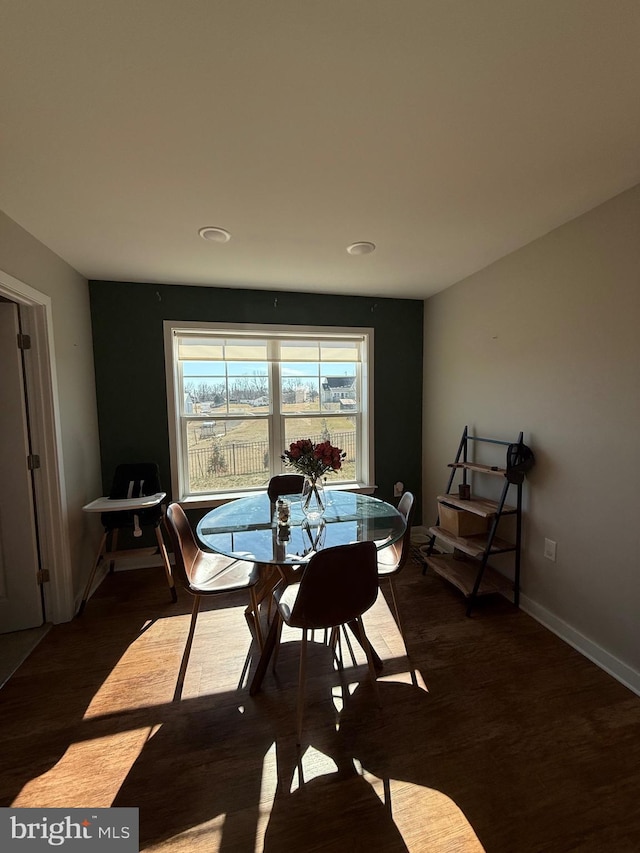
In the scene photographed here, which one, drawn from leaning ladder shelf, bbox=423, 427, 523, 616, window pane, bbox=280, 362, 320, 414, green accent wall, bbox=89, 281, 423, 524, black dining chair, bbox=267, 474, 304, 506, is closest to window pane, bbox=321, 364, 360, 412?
window pane, bbox=280, 362, 320, 414

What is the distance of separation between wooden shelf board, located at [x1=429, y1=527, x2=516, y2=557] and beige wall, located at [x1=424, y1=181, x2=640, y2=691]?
178 mm

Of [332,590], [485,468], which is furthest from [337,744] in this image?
[485,468]

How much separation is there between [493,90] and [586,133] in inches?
19.8

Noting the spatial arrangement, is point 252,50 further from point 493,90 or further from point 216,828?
point 216,828

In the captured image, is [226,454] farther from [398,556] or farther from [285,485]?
[398,556]

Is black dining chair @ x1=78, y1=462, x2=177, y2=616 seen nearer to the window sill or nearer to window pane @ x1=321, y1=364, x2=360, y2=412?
the window sill

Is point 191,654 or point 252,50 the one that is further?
point 191,654

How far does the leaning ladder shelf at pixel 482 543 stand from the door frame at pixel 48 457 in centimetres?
270

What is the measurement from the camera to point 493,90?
1.16 meters

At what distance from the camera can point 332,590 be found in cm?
153

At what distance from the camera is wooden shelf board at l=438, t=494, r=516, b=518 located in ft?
8.20

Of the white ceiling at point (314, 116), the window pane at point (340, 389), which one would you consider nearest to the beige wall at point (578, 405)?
the white ceiling at point (314, 116)

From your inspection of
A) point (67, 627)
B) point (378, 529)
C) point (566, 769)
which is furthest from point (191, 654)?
point (566, 769)

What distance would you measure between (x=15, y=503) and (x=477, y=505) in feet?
10.3
